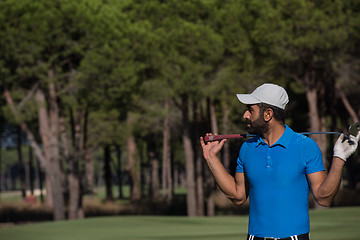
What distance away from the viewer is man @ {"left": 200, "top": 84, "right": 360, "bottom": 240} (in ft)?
12.8

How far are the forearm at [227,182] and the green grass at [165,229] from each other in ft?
31.4

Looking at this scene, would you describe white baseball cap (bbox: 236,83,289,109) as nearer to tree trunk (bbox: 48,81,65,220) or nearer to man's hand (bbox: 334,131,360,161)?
man's hand (bbox: 334,131,360,161)

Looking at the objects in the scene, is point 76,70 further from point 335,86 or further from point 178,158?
point 178,158

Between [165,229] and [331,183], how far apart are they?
13.2m

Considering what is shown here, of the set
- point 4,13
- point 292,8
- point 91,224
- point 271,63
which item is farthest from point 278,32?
point 91,224

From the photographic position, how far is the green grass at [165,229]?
48.2 ft

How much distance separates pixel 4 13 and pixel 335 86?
18246mm

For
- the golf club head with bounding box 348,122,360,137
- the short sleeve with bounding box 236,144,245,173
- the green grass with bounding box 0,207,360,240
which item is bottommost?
the green grass with bounding box 0,207,360,240

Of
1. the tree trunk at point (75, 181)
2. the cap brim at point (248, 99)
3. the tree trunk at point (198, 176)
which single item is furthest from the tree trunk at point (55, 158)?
the cap brim at point (248, 99)

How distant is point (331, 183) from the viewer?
3.76m

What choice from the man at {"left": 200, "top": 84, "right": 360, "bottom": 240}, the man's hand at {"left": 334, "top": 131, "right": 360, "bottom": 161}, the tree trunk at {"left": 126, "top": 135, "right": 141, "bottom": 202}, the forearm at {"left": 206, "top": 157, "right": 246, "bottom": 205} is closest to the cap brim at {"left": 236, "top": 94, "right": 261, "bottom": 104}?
the man at {"left": 200, "top": 84, "right": 360, "bottom": 240}

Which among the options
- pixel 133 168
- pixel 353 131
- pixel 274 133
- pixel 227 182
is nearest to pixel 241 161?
pixel 227 182

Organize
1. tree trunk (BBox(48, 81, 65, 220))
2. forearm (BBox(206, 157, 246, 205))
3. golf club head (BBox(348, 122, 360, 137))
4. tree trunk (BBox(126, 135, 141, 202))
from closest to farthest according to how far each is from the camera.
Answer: golf club head (BBox(348, 122, 360, 137)) → forearm (BBox(206, 157, 246, 205)) → tree trunk (BBox(48, 81, 65, 220)) → tree trunk (BBox(126, 135, 141, 202))

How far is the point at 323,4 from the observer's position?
2789cm
